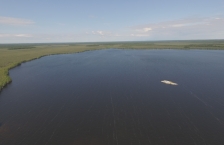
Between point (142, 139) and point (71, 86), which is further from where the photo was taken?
point (71, 86)

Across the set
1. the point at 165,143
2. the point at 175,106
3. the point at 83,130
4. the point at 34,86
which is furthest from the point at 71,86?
the point at 165,143

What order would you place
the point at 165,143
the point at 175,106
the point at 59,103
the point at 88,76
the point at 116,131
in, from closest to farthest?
the point at 165,143 → the point at 116,131 → the point at 175,106 → the point at 59,103 → the point at 88,76

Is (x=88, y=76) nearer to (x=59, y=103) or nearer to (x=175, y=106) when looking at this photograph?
(x=59, y=103)

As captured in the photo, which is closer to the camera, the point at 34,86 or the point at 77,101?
the point at 77,101

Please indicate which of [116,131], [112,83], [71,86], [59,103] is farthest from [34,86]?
[116,131]

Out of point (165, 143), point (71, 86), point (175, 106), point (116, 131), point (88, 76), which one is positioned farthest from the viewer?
point (88, 76)

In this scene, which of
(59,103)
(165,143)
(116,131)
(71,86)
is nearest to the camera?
(165,143)

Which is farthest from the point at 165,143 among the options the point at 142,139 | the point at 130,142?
the point at 130,142

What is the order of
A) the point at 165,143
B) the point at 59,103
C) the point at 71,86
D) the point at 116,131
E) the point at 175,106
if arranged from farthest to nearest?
the point at 71,86, the point at 59,103, the point at 175,106, the point at 116,131, the point at 165,143

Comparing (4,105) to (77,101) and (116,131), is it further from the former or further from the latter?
(116,131)
